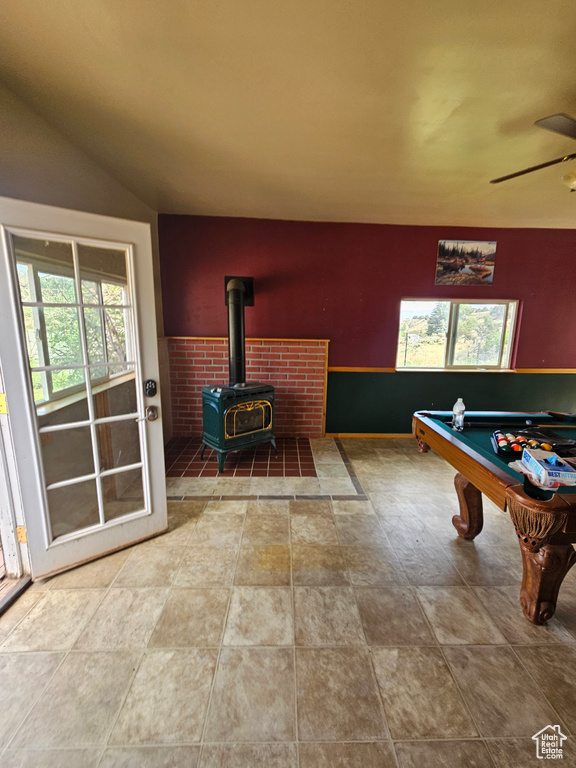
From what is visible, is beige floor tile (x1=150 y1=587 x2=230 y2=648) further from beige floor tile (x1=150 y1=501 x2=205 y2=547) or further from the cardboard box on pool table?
the cardboard box on pool table

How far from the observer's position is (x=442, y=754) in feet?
3.70

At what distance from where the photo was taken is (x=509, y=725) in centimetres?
122

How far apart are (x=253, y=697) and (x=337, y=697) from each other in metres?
0.35

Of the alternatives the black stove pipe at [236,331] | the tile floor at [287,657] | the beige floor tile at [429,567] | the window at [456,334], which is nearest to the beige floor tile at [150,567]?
the tile floor at [287,657]

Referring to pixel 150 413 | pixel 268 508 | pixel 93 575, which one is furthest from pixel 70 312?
pixel 268 508

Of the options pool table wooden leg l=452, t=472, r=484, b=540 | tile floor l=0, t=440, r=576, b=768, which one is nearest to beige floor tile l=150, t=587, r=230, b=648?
tile floor l=0, t=440, r=576, b=768

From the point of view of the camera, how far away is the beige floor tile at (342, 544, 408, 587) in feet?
6.25

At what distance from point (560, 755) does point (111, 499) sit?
7.97 ft

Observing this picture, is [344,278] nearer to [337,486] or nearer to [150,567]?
[337,486]

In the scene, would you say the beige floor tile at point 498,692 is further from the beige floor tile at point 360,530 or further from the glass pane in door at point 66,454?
the glass pane in door at point 66,454

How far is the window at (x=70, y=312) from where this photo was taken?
67.1 inches

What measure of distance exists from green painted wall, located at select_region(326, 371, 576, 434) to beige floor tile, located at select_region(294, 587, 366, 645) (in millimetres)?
2627

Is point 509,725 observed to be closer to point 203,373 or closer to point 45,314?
point 45,314

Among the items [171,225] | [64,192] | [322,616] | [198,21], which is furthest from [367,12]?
[171,225]
